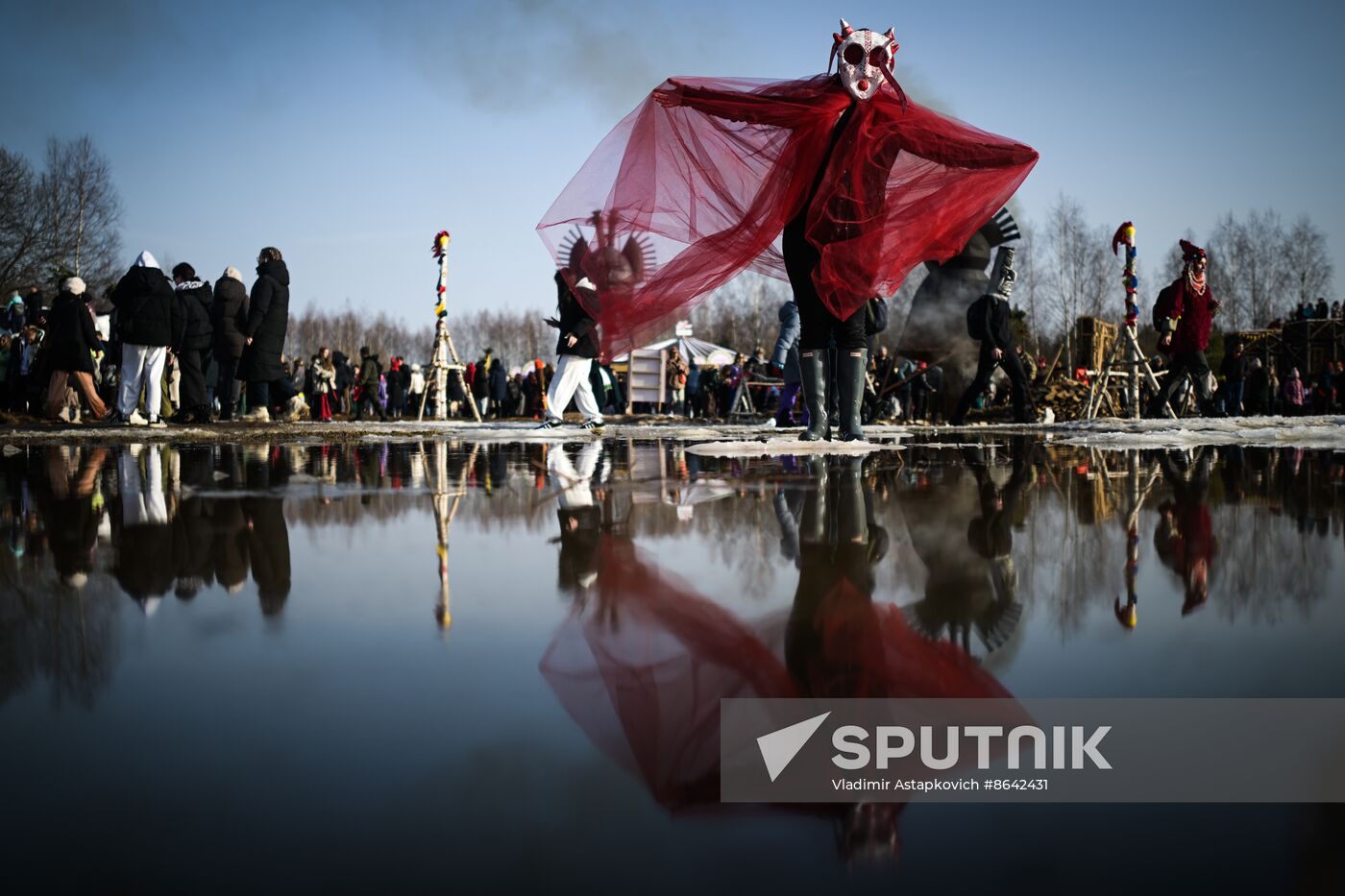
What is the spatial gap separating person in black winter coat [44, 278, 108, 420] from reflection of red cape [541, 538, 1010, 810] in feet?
48.9

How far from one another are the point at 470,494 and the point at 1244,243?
77627 millimetres

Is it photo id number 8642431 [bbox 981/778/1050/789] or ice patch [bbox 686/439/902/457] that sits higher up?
ice patch [bbox 686/439/902/457]

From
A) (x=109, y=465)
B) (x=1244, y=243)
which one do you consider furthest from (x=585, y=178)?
(x=1244, y=243)

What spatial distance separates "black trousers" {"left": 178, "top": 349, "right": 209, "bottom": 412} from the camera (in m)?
15.0

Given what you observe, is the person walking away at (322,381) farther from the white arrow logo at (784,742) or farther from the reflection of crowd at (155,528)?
the white arrow logo at (784,742)

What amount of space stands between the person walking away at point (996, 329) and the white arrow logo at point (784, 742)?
1259 centimetres

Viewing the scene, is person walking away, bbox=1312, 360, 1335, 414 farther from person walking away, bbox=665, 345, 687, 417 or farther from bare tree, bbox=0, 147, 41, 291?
bare tree, bbox=0, 147, 41, 291

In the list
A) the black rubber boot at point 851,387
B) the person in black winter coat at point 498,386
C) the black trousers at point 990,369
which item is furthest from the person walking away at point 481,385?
the black rubber boot at point 851,387

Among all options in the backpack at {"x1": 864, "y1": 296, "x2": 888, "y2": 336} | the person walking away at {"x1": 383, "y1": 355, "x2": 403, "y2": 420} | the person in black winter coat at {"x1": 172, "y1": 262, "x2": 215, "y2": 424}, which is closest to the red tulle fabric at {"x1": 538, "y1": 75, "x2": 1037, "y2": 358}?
the backpack at {"x1": 864, "y1": 296, "x2": 888, "y2": 336}

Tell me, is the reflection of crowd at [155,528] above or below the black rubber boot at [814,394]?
below

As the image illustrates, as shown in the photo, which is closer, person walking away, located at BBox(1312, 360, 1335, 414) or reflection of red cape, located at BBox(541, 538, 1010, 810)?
reflection of red cape, located at BBox(541, 538, 1010, 810)

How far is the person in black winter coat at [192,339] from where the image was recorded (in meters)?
14.9

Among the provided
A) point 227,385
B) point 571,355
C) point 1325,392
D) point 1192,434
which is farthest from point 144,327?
point 1325,392

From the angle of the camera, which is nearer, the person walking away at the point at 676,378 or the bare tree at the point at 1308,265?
the person walking away at the point at 676,378
